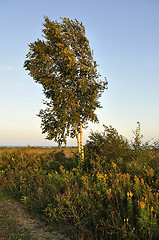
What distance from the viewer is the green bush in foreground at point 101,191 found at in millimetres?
3895

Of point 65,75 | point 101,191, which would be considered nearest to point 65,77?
point 65,75

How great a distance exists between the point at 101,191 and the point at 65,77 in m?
8.75

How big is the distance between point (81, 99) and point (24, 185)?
23.3 feet

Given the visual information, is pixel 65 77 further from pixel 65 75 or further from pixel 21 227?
pixel 21 227

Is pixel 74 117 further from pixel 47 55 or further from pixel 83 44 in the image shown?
Result: pixel 83 44

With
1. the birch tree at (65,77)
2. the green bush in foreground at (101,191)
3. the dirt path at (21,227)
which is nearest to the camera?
the green bush in foreground at (101,191)

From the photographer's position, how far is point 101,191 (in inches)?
210

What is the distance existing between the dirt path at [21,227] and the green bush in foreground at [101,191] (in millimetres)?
335

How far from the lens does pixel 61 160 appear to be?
12.3 meters

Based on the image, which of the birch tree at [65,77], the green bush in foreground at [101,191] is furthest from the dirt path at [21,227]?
the birch tree at [65,77]

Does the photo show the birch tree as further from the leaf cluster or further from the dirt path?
the dirt path

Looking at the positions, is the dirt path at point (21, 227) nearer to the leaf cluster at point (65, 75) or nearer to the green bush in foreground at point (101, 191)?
the green bush in foreground at point (101, 191)

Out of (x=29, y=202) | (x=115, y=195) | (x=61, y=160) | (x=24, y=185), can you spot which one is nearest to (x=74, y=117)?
(x=61, y=160)

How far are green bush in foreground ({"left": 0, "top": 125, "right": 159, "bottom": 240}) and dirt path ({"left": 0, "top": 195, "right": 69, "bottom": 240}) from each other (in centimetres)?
34
